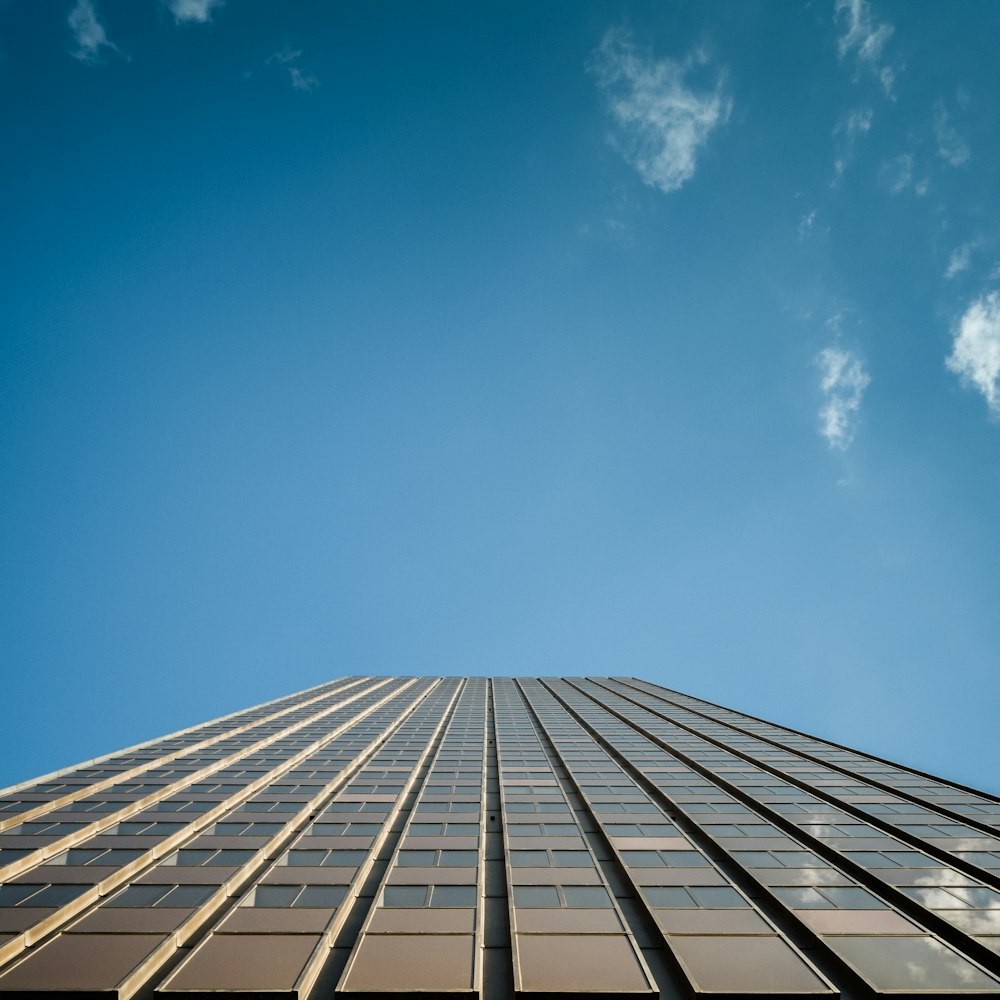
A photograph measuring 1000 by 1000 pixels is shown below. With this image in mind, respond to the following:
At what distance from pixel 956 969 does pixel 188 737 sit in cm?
4096

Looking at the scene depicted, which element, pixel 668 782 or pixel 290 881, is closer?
pixel 290 881

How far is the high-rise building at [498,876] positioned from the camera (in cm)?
1214

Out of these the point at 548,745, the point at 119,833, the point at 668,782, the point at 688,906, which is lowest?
the point at 688,906

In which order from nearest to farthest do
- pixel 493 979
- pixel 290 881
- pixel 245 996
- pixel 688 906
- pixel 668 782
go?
pixel 245 996 → pixel 493 979 → pixel 688 906 → pixel 290 881 → pixel 668 782

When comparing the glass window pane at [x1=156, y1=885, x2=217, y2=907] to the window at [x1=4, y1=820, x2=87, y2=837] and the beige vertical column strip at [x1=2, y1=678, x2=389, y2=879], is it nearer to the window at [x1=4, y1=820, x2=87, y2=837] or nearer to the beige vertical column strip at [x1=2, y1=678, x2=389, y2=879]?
the beige vertical column strip at [x1=2, y1=678, x2=389, y2=879]

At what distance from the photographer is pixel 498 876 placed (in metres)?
17.2

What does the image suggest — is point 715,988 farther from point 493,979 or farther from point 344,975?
point 344,975

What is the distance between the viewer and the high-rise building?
1214cm

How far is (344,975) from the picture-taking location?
11875 millimetres

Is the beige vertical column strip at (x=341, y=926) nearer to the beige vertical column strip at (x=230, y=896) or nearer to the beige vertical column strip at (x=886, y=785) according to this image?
the beige vertical column strip at (x=230, y=896)

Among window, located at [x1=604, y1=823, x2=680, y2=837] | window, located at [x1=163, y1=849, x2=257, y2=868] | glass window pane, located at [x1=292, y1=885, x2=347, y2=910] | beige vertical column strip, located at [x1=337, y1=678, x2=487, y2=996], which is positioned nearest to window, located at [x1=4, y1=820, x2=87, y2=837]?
window, located at [x1=163, y1=849, x2=257, y2=868]

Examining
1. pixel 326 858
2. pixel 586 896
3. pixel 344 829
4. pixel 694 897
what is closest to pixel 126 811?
pixel 344 829

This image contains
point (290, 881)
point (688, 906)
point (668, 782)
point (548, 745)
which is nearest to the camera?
point (688, 906)

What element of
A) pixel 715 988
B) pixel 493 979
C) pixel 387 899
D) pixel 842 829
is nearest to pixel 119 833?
pixel 387 899
